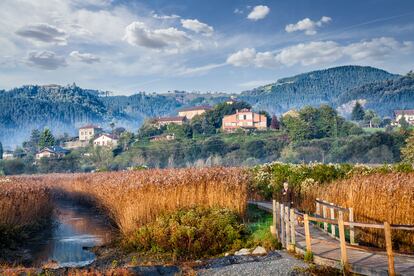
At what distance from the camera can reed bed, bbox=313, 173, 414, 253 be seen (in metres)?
9.37

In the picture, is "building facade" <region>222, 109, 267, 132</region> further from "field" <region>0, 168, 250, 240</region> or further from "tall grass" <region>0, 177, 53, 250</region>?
"field" <region>0, 168, 250, 240</region>

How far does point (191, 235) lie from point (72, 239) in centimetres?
594

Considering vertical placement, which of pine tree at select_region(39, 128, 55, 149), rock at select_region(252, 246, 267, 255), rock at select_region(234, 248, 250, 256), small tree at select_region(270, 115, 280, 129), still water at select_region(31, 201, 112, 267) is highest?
small tree at select_region(270, 115, 280, 129)

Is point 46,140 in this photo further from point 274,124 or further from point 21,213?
point 21,213

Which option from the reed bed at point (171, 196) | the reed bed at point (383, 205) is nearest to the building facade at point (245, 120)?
the reed bed at point (171, 196)

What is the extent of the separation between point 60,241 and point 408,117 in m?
142

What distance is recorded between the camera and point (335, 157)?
66.0 m

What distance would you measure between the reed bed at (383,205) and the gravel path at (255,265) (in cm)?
220

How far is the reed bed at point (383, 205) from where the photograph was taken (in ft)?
30.8

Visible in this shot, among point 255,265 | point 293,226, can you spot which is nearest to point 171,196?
point 293,226

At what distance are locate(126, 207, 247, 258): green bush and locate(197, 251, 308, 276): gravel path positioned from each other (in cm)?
147

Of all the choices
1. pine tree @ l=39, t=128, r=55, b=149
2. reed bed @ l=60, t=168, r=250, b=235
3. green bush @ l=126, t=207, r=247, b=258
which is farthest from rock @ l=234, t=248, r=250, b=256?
pine tree @ l=39, t=128, r=55, b=149

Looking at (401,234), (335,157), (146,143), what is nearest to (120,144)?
(146,143)

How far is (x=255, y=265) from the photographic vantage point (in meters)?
8.45
